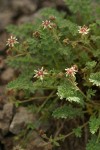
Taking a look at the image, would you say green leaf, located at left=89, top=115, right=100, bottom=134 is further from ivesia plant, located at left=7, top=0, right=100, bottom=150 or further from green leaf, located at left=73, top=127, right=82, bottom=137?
green leaf, located at left=73, top=127, right=82, bottom=137

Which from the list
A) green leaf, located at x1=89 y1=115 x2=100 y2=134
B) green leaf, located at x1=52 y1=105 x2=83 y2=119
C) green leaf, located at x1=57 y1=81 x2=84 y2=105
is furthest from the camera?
green leaf, located at x1=52 y1=105 x2=83 y2=119

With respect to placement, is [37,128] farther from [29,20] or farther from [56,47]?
[29,20]

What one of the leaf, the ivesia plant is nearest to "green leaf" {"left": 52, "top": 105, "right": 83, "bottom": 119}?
the ivesia plant

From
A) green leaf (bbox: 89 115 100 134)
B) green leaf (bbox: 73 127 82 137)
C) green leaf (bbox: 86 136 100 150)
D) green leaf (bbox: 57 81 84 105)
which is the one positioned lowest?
green leaf (bbox: 86 136 100 150)

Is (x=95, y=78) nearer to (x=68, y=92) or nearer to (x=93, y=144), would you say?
(x=68, y=92)

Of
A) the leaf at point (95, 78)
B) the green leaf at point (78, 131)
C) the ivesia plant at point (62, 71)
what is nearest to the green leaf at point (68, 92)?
the ivesia plant at point (62, 71)

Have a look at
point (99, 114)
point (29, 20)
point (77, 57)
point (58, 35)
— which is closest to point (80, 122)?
point (99, 114)

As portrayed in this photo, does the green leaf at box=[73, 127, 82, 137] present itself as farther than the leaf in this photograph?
Yes

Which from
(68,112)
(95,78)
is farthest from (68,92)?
(68,112)
